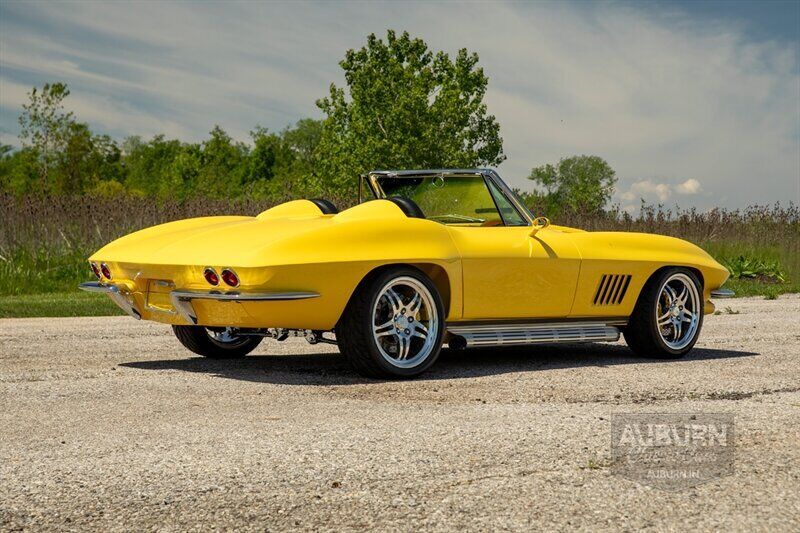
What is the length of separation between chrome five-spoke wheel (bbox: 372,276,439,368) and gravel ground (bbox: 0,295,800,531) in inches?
9.0

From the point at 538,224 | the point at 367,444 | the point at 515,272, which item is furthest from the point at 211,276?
the point at 538,224

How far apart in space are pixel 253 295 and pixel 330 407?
89 cm

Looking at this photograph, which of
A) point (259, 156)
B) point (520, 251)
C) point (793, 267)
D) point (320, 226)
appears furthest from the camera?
point (259, 156)

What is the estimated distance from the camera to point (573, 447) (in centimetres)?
432

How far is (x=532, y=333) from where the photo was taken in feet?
23.3

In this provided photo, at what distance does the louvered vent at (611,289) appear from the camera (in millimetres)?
7590

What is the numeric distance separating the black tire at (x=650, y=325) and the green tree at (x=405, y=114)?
114ft

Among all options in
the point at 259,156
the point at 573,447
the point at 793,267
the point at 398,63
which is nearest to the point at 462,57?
the point at 398,63

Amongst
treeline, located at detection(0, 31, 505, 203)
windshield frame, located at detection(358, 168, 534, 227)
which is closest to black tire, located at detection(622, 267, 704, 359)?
windshield frame, located at detection(358, 168, 534, 227)

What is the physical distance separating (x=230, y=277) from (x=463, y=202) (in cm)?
217

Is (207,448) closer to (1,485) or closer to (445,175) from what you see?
(1,485)

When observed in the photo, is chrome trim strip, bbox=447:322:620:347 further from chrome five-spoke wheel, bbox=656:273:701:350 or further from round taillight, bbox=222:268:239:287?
round taillight, bbox=222:268:239:287

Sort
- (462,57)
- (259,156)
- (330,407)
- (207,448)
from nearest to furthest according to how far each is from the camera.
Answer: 1. (207,448)
2. (330,407)
3. (462,57)
4. (259,156)

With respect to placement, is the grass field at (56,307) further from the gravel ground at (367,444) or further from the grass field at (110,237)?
the gravel ground at (367,444)
